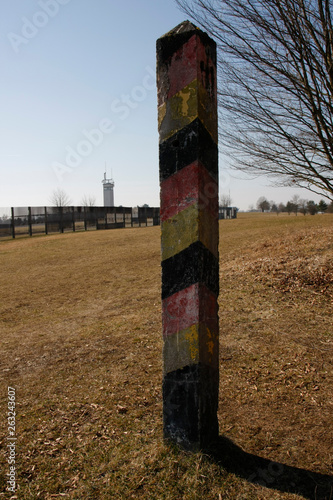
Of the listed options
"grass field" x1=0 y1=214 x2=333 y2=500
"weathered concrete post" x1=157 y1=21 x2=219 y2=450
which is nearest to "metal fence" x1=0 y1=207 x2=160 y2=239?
→ "grass field" x1=0 y1=214 x2=333 y2=500

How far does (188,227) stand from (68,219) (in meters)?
27.3

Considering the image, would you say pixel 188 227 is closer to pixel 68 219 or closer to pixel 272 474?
pixel 272 474

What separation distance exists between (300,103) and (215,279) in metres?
5.02

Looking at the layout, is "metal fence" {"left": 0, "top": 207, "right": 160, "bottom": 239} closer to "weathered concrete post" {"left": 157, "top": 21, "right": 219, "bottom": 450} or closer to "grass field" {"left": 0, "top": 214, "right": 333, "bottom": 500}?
"grass field" {"left": 0, "top": 214, "right": 333, "bottom": 500}

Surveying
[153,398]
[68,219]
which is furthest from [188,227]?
[68,219]

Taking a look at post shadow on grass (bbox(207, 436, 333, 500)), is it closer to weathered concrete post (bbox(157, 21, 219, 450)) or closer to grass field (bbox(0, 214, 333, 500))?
grass field (bbox(0, 214, 333, 500))

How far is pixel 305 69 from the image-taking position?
5.38 m

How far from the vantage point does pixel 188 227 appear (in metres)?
1.88

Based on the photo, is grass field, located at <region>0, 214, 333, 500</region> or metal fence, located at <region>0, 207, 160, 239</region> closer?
grass field, located at <region>0, 214, 333, 500</region>

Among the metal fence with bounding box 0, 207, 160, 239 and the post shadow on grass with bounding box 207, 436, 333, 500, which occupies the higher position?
the metal fence with bounding box 0, 207, 160, 239

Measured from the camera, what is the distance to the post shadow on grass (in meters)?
1.75

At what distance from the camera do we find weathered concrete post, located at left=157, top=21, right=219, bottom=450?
1860 mm

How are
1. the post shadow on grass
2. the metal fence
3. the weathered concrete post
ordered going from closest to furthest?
the post shadow on grass < the weathered concrete post < the metal fence

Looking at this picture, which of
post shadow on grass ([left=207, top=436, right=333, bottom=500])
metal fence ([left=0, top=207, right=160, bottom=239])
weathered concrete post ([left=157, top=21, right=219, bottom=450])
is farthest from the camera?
metal fence ([left=0, top=207, right=160, bottom=239])
